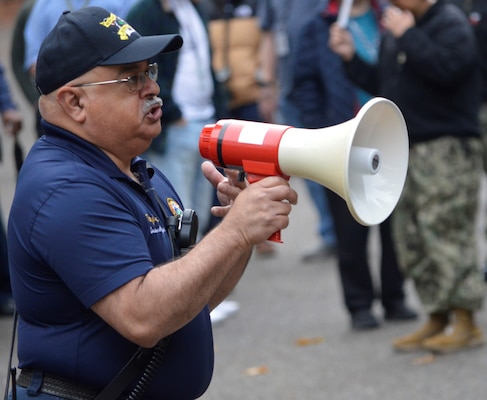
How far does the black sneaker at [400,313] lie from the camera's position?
6422 mm

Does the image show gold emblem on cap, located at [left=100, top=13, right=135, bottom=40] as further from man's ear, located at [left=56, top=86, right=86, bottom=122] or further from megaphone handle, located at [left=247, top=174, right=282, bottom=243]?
megaphone handle, located at [left=247, top=174, right=282, bottom=243]

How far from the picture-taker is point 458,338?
571 centimetres

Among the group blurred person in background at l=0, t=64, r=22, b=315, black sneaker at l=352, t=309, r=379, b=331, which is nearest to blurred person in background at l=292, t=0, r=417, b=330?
black sneaker at l=352, t=309, r=379, b=331

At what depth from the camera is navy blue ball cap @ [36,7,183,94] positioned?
2.74 meters

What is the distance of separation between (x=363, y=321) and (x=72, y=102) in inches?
151

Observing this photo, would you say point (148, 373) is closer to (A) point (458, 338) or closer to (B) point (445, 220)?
(B) point (445, 220)

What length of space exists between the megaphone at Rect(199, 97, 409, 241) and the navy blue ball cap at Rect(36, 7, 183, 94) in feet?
0.96

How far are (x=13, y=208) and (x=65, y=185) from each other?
0.19 metres

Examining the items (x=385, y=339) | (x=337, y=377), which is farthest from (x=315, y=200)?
(x=337, y=377)

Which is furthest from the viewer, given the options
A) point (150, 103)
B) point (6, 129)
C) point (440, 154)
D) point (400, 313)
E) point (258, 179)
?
point (6, 129)

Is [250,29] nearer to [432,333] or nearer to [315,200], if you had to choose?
[315,200]

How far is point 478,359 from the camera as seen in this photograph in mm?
5609

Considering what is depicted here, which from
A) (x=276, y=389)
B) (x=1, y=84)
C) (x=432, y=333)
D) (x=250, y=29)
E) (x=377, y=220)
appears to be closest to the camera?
(x=377, y=220)

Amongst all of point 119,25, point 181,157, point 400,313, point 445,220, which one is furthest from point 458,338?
point 119,25
